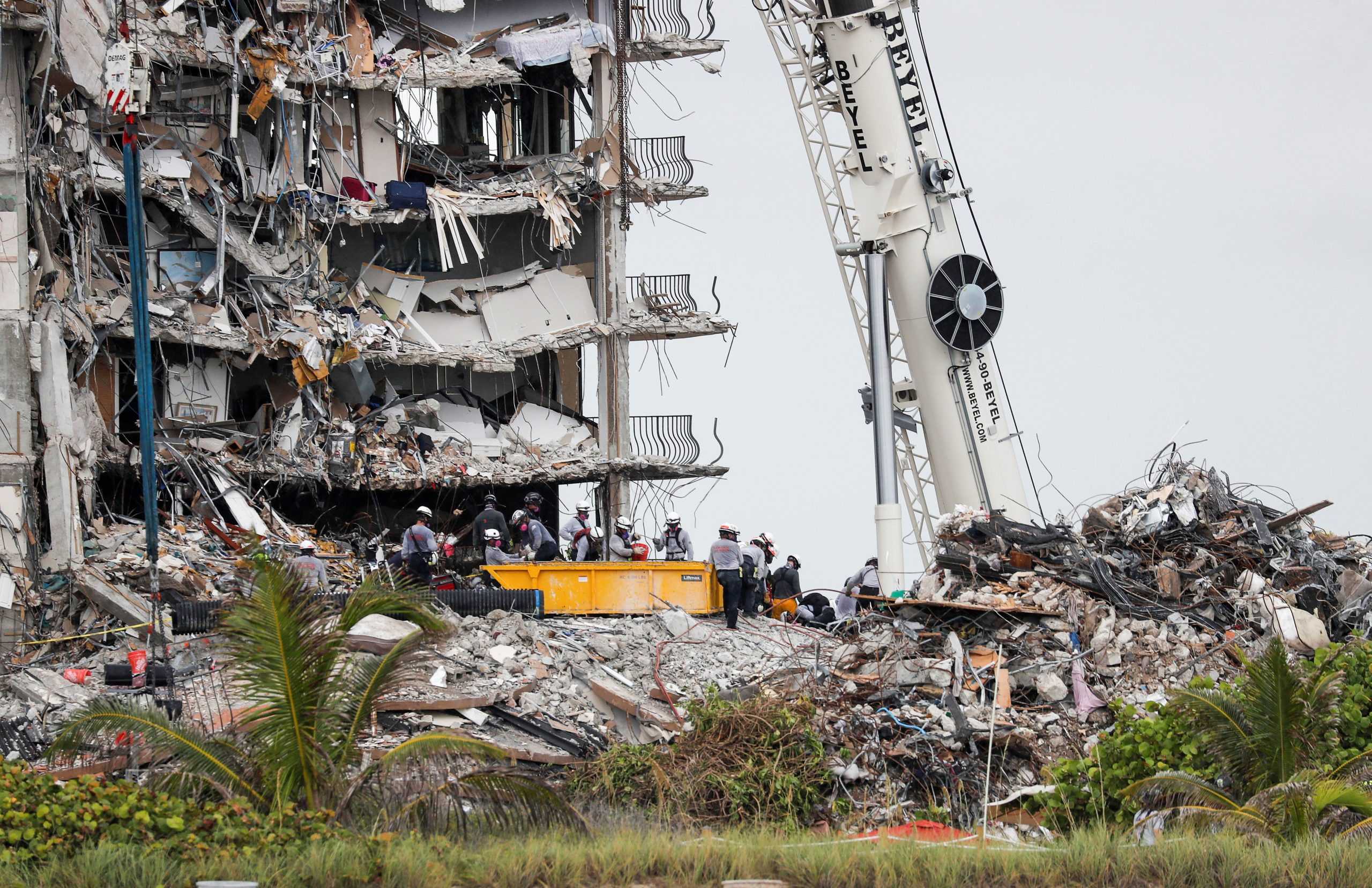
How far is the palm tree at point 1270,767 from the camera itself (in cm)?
1061

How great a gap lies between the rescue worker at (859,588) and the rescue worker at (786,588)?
0.68 metres

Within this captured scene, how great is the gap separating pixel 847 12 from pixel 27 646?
14.0 metres

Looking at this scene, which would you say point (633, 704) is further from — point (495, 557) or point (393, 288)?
point (393, 288)

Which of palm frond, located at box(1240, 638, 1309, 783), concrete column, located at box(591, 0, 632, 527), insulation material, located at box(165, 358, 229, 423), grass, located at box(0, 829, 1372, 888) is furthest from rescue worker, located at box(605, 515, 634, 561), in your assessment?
grass, located at box(0, 829, 1372, 888)

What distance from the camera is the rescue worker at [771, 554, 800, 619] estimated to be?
23062mm

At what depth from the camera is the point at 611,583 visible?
2097cm

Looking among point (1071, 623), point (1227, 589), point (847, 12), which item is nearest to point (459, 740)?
point (1071, 623)

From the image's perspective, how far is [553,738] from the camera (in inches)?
634

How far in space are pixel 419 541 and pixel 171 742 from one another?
1016 centimetres

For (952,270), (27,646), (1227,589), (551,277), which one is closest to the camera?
(1227,589)

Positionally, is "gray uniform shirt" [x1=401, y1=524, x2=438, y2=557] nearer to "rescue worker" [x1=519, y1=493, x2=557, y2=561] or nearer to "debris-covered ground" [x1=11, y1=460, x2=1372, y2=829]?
"rescue worker" [x1=519, y1=493, x2=557, y2=561]

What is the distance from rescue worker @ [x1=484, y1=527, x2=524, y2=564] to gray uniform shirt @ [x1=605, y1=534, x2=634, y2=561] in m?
2.27

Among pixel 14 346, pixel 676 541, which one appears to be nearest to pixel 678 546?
pixel 676 541

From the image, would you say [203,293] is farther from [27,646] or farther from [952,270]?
[952,270]
